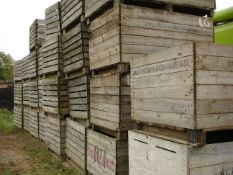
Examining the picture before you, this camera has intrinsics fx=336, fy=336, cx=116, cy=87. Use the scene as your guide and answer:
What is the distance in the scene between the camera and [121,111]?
466cm

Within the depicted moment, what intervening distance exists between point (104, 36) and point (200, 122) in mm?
2418

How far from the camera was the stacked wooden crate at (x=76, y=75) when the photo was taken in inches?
241

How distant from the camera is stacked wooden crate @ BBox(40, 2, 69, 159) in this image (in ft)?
25.1

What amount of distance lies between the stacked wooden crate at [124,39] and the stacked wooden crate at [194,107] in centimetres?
98

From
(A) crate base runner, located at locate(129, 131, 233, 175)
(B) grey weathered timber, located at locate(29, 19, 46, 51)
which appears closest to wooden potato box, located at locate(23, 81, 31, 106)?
(B) grey weathered timber, located at locate(29, 19, 46, 51)

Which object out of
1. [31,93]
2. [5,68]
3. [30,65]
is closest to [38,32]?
[30,65]

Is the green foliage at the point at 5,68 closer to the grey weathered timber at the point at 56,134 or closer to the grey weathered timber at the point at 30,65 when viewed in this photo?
the grey weathered timber at the point at 30,65

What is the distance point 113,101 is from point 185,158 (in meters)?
1.88

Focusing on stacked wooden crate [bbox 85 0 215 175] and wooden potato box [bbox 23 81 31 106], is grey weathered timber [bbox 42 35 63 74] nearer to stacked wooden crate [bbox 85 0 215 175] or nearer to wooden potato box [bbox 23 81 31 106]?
stacked wooden crate [bbox 85 0 215 175]

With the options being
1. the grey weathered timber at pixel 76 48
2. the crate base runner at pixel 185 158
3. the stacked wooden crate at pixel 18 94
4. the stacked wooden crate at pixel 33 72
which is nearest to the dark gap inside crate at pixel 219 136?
the crate base runner at pixel 185 158

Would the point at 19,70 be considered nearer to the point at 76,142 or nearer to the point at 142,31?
the point at 76,142

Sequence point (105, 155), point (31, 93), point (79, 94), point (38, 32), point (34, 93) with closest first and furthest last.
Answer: point (105, 155)
point (79, 94)
point (38, 32)
point (34, 93)
point (31, 93)

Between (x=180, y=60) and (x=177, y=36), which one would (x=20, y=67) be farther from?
(x=180, y=60)

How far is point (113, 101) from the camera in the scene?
15.9ft
